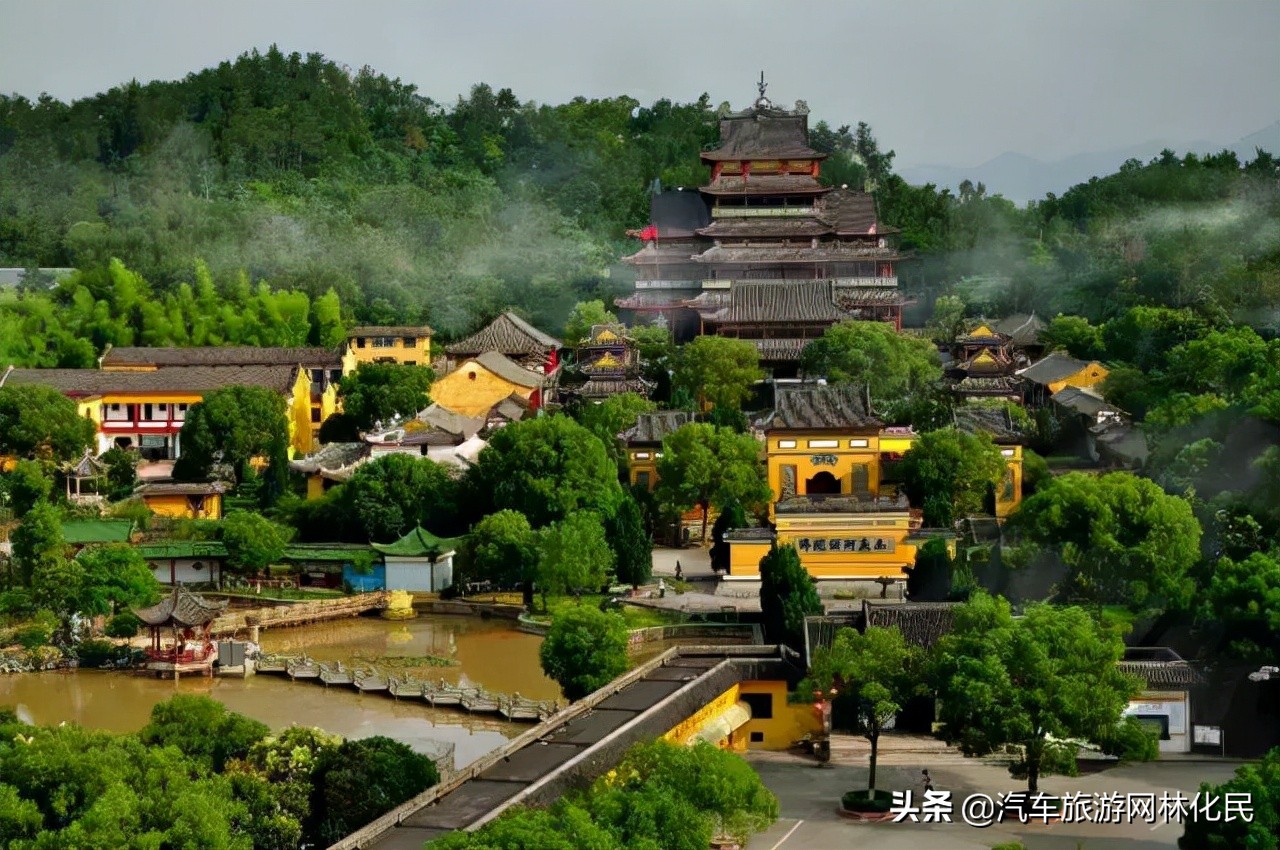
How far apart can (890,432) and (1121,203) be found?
2267 cm

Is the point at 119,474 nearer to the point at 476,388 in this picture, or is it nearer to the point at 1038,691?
the point at 476,388

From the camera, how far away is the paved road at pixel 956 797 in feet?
67.6

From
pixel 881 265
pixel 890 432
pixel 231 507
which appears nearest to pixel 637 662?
pixel 890 432

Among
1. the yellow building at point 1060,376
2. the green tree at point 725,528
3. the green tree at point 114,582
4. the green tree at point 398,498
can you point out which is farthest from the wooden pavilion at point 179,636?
the yellow building at point 1060,376

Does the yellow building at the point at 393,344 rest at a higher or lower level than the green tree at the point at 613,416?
higher

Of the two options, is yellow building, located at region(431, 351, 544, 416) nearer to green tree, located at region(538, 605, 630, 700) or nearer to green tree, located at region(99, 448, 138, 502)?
green tree, located at region(99, 448, 138, 502)

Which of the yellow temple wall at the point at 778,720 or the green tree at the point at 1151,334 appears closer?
the yellow temple wall at the point at 778,720

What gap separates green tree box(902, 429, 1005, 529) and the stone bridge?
8.87 meters

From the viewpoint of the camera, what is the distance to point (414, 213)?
201 ft

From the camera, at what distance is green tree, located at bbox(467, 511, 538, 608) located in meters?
32.9

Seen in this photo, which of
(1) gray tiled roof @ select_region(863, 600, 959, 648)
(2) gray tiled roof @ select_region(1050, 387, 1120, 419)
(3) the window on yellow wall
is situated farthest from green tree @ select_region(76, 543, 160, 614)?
(2) gray tiled roof @ select_region(1050, 387, 1120, 419)

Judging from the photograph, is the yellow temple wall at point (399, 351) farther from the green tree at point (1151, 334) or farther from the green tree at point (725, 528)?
the green tree at point (725, 528)

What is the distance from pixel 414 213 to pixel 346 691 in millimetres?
33837

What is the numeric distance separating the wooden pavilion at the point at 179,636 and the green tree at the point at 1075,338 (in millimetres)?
21452
